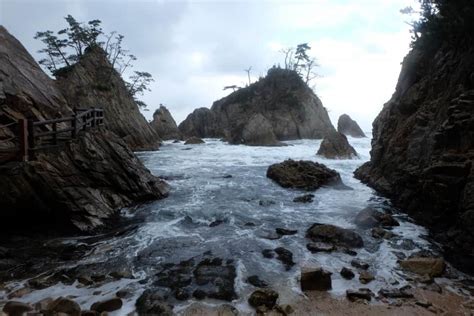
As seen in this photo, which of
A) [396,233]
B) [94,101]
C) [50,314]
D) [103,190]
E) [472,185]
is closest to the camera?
[50,314]

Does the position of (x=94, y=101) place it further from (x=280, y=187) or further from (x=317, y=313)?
(x=317, y=313)

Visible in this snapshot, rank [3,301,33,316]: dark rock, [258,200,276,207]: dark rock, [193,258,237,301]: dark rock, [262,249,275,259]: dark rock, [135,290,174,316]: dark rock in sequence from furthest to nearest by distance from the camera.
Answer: [258,200,276,207]: dark rock < [262,249,275,259]: dark rock < [193,258,237,301]: dark rock < [135,290,174,316]: dark rock < [3,301,33,316]: dark rock

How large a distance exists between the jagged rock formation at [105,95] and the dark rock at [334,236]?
24395mm

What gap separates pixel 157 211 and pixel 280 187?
6.42 metres

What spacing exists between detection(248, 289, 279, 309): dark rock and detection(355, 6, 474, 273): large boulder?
445cm

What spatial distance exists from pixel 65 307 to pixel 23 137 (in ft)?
17.6

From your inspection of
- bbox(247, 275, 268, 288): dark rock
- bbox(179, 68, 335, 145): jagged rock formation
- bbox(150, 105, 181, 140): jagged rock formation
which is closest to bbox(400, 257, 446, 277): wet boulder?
bbox(247, 275, 268, 288): dark rock

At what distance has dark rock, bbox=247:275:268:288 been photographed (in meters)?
6.67

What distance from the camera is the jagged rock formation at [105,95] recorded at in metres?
31.6

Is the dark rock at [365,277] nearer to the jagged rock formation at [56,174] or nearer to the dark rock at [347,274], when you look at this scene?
the dark rock at [347,274]

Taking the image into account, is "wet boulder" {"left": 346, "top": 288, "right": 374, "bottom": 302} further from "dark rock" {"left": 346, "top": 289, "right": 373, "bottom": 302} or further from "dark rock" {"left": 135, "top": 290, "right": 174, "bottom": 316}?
"dark rock" {"left": 135, "top": 290, "right": 174, "bottom": 316}

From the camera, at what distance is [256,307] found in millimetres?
5871

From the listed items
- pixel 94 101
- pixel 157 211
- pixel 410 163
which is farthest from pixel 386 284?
pixel 94 101

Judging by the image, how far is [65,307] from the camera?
18.5 feet
